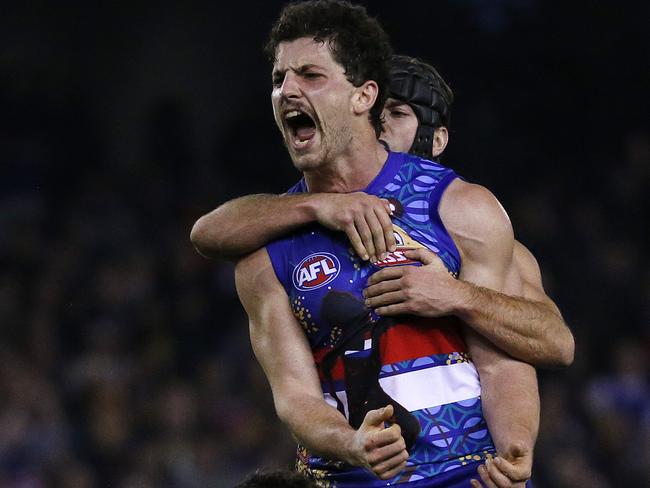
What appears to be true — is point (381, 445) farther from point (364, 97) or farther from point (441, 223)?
point (364, 97)

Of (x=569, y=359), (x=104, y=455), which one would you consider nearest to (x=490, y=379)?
(x=569, y=359)

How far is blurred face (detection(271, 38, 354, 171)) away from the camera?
3.48 metres

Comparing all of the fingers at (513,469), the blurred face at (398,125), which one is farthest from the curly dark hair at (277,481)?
the blurred face at (398,125)

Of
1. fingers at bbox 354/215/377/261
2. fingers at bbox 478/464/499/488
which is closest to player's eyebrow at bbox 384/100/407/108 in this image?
fingers at bbox 354/215/377/261

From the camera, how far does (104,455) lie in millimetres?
7395

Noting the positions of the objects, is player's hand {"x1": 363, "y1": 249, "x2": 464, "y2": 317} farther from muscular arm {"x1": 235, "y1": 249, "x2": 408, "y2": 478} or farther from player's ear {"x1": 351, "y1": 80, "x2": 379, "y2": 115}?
player's ear {"x1": 351, "y1": 80, "x2": 379, "y2": 115}

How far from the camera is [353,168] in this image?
355cm

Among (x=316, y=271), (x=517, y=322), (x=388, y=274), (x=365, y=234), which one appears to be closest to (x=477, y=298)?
(x=517, y=322)

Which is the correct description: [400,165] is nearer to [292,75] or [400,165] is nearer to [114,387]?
[292,75]

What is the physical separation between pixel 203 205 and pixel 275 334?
609 centimetres

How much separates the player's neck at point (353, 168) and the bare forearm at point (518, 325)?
1.63 feet

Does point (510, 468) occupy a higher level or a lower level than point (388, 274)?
lower

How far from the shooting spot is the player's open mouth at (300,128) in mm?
3506

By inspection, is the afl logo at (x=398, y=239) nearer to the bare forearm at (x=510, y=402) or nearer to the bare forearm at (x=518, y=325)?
the bare forearm at (x=518, y=325)
